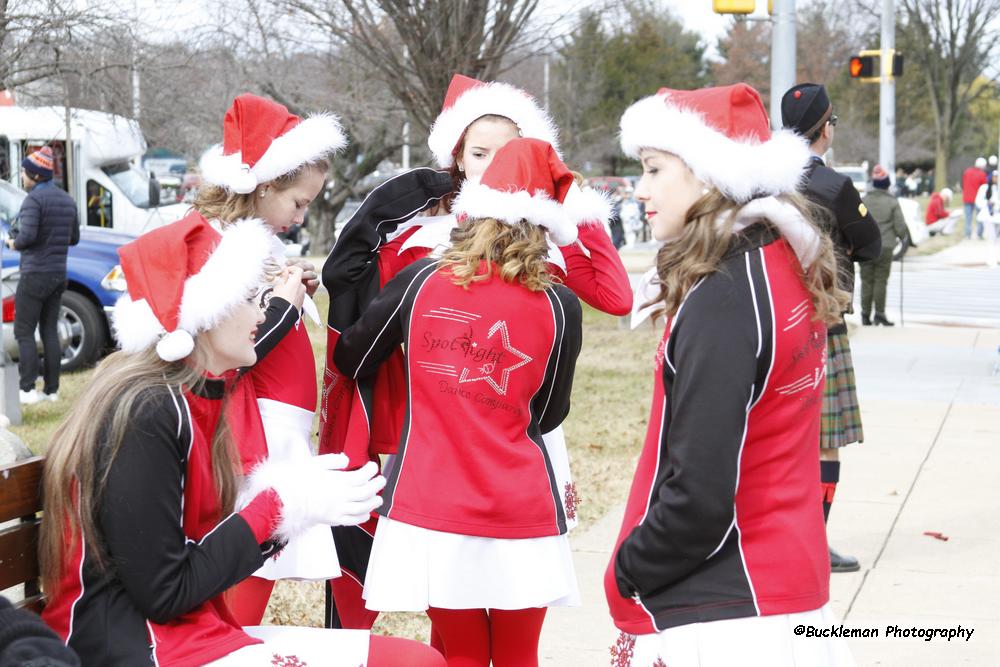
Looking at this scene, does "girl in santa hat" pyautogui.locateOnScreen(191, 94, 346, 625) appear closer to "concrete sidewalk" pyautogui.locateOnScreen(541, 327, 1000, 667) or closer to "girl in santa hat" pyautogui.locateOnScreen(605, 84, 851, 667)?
"girl in santa hat" pyautogui.locateOnScreen(605, 84, 851, 667)

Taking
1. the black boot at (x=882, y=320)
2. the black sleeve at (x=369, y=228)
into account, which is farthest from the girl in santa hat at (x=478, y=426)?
the black boot at (x=882, y=320)

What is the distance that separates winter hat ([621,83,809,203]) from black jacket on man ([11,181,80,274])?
27.1 ft

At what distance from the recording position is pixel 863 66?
70.4ft

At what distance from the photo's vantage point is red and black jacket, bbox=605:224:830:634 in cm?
226

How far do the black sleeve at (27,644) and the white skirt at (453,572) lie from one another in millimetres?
1157

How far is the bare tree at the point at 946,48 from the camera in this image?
58.1m

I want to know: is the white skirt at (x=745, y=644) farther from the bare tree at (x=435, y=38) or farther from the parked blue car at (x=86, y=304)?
the parked blue car at (x=86, y=304)

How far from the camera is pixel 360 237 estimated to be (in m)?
3.56

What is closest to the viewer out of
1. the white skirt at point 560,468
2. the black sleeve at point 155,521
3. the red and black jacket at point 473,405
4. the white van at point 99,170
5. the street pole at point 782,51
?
the black sleeve at point 155,521

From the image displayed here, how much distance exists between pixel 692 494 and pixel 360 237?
1.61 m

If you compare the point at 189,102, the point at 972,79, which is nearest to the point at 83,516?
the point at 189,102

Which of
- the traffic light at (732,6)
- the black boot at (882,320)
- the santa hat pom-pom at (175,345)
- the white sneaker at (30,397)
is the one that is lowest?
the black boot at (882,320)

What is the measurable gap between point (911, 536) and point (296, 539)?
3823 millimetres

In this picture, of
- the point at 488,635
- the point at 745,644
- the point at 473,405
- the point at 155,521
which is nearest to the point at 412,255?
the point at 473,405
